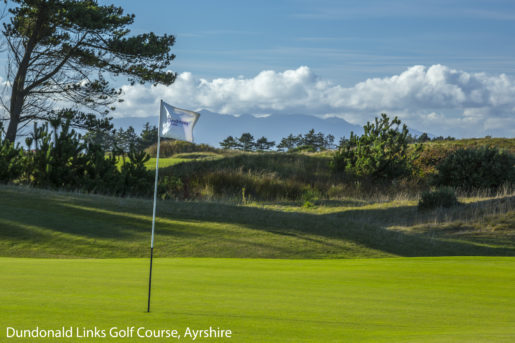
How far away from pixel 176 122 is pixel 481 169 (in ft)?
83.8

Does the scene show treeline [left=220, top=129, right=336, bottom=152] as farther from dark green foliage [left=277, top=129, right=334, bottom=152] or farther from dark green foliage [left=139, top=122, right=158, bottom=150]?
dark green foliage [left=139, top=122, right=158, bottom=150]

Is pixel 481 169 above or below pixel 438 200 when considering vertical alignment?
above

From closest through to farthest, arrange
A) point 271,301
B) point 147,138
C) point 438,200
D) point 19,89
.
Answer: point 271,301, point 438,200, point 19,89, point 147,138

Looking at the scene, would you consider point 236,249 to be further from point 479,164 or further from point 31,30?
point 31,30

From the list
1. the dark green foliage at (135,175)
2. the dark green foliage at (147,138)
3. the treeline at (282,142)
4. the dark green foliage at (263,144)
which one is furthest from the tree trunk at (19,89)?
the dark green foliage at (263,144)

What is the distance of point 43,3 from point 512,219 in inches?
916

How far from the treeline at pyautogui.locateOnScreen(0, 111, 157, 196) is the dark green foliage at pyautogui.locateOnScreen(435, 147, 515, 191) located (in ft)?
48.3

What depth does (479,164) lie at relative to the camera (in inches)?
1195

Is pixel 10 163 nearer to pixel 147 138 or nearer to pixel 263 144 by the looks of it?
pixel 147 138

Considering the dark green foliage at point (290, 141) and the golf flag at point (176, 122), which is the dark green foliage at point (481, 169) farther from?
the dark green foliage at point (290, 141)

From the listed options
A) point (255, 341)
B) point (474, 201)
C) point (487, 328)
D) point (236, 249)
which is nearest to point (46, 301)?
point (255, 341)

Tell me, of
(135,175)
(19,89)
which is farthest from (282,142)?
(135,175)

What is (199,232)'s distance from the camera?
17906mm

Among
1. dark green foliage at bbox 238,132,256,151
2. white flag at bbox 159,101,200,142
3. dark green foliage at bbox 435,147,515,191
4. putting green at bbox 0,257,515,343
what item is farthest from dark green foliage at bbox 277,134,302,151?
white flag at bbox 159,101,200,142
